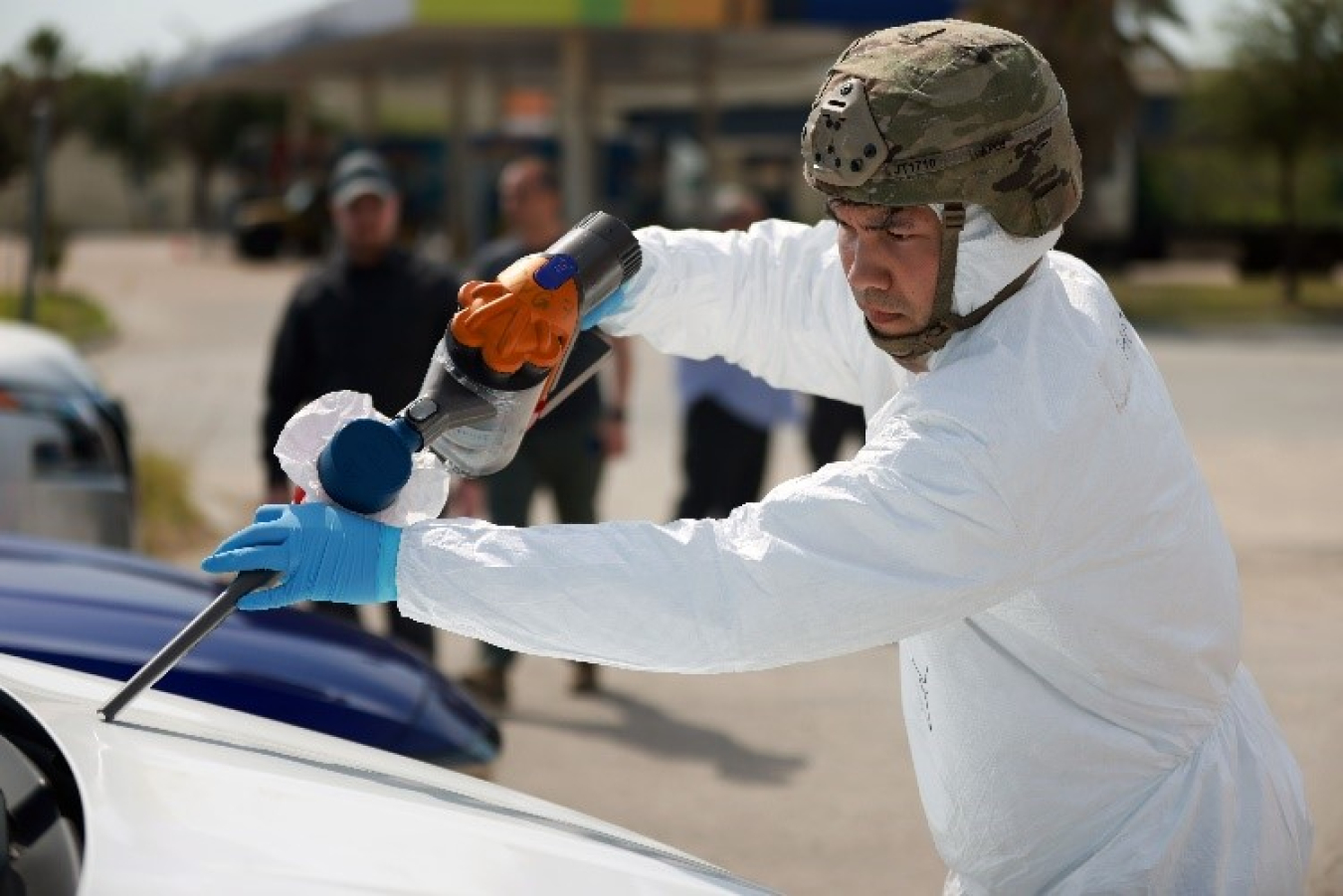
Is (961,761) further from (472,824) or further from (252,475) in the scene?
(252,475)

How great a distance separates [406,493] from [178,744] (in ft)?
1.50

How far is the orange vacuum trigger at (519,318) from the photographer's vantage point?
2.56 meters

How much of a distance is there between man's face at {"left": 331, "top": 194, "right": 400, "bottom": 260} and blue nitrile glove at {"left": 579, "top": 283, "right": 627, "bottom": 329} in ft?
12.8

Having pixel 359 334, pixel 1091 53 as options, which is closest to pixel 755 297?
pixel 359 334

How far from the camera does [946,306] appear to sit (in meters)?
2.38

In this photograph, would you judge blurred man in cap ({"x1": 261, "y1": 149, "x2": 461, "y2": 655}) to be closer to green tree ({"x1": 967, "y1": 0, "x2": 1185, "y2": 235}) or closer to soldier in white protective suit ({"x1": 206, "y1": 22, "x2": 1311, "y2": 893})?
soldier in white protective suit ({"x1": 206, "y1": 22, "x2": 1311, "y2": 893})

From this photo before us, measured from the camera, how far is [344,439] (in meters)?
2.28

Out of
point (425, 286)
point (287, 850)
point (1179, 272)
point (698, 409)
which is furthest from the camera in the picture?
point (1179, 272)

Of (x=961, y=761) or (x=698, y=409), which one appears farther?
(x=698, y=409)

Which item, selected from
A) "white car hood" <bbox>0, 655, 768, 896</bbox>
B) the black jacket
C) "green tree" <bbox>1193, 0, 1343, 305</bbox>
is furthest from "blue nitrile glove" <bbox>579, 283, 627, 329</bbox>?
"green tree" <bbox>1193, 0, 1343, 305</bbox>

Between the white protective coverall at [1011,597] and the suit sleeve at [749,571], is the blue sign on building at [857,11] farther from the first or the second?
the suit sleeve at [749,571]

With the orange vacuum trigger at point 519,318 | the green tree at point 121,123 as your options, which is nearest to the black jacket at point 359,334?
the orange vacuum trigger at point 519,318

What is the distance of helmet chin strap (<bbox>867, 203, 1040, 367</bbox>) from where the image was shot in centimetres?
236

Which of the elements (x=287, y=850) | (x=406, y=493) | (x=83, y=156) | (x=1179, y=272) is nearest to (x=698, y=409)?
(x=406, y=493)
